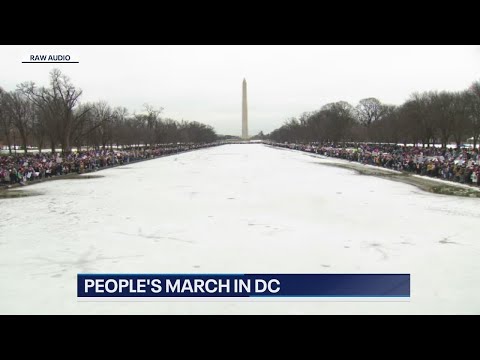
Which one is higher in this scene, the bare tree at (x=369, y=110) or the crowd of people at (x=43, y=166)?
the bare tree at (x=369, y=110)

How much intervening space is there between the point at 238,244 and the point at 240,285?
2.76 meters

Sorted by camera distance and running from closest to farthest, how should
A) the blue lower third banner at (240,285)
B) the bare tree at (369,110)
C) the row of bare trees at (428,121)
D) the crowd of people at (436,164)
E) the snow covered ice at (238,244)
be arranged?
1. the snow covered ice at (238,244)
2. the blue lower third banner at (240,285)
3. the crowd of people at (436,164)
4. the row of bare trees at (428,121)
5. the bare tree at (369,110)

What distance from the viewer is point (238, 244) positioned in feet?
32.3

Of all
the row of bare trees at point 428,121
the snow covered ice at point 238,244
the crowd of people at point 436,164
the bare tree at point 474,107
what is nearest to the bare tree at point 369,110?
the row of bare trees at point 428,121

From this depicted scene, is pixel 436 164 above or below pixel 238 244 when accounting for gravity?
above

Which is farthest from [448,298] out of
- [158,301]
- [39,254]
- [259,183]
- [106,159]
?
[106,159]

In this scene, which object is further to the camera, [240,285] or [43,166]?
[43,166]

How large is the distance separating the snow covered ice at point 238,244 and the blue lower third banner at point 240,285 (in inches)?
10.5

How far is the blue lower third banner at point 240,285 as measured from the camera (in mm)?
6797

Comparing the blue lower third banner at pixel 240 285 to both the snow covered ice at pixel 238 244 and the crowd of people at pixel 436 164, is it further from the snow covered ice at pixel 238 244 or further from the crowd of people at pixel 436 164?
the crowd of people at pixel 436 164

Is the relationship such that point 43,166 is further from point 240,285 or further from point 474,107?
point 474,107

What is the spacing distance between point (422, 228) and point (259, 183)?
1222 cm

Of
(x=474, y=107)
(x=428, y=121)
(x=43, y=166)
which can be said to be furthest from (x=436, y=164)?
(x=428, y=121)

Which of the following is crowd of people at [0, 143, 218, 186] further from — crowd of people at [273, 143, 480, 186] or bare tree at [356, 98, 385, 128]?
bare tree at [356, 98, 385, 128]
